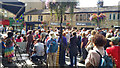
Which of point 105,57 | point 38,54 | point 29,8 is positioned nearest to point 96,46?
point 105,57

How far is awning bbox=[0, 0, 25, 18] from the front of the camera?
26.6ft

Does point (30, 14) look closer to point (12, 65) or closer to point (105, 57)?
point (12, 65)

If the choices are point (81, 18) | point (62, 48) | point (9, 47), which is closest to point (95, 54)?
point (62, 48)

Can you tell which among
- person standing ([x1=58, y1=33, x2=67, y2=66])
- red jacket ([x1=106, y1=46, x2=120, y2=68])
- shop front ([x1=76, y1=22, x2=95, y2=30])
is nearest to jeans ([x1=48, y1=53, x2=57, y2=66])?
person standing ([x1=58, y1=33, x2=67, y2=66])

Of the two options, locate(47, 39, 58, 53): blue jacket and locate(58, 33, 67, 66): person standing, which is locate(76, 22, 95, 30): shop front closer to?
locate(58, 33, 67, 66): person standing

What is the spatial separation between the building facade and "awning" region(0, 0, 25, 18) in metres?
27.5

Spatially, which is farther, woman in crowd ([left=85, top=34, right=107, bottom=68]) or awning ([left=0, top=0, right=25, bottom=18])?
awning ([left=0, top=0, right=25, bottom=18])

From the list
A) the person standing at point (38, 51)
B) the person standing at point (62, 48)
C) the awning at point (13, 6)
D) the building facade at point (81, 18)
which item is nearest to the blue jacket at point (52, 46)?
the person standing at point (62, 48)

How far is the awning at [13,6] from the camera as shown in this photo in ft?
26.6

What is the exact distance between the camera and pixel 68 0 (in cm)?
683

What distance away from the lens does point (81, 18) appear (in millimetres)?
40344

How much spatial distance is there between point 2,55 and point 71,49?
324 centimetres

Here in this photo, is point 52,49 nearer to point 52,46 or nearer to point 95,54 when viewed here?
point 52,46

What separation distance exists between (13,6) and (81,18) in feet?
108
